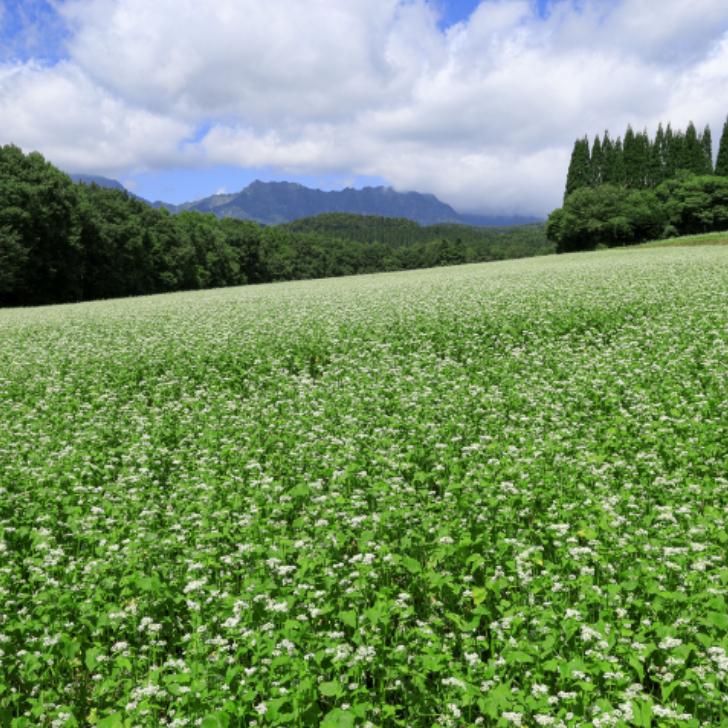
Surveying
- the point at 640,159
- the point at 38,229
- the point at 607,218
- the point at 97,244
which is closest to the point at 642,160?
the point at 640,159

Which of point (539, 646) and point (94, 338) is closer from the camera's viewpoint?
point (539, 646)

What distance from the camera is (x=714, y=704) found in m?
4.59

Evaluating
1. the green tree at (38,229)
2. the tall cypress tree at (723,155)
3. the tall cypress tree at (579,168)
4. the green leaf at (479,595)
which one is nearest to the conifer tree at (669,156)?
the tall cypress tree at (723,155)

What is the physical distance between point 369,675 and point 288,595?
3.68ft

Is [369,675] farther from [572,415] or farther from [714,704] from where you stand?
[572,415]

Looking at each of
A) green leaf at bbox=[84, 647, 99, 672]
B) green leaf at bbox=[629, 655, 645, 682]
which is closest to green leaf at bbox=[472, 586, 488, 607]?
green leaf at bbox=[629, 655, 645, 682]

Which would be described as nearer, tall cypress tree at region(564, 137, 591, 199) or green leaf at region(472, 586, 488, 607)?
→ green leaf at region(472, 586, 488, 607)

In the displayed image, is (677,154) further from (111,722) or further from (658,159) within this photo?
(111,722)

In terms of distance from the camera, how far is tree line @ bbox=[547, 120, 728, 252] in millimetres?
107750

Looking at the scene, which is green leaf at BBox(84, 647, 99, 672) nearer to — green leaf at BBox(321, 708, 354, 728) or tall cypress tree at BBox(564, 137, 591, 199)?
green leaf at BBox(321, 708, 354, 728)

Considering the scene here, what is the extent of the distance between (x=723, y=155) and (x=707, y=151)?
7.38 m

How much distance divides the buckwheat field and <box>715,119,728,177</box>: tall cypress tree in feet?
410

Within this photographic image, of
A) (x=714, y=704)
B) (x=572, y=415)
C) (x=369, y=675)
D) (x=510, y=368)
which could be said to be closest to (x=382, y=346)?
(x=510, y=368)

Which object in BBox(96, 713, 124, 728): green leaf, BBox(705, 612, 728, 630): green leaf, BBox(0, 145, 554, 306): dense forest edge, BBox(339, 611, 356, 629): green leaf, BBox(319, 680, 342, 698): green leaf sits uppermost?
BBox(0, 145, 554, 306): dense forest edge
